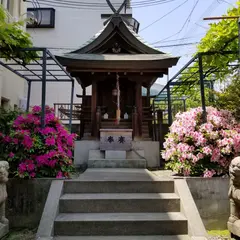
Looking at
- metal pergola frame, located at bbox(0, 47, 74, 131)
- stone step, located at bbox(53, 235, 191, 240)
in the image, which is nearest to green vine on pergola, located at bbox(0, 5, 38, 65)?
metal pergola frame, located at bbox(0, 47, 74, 131)

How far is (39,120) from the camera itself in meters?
4.68

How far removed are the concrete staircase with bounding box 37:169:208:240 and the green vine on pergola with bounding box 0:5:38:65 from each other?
278 centimetres

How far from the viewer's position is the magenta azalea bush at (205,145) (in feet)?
14.4

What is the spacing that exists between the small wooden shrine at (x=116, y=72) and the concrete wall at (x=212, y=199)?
→ 13.0 feet

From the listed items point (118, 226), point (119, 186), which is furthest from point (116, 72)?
point (118, 226)

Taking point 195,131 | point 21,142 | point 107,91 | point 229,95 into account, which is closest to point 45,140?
→ point 21,142

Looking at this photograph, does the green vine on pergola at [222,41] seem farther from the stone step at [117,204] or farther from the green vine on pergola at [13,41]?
the green vine on pergola at [13,41]

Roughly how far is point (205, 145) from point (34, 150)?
314 cm

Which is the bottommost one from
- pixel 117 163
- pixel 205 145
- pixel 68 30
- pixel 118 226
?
pixel 118 226

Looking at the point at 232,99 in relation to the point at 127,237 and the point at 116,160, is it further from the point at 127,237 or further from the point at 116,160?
the point at 127,237

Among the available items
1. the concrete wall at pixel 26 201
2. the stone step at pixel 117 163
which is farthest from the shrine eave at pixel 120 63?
the concrete wall at pixel 26 201

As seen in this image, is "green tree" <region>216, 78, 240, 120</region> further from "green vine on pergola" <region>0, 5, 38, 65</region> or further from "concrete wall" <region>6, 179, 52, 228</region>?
"green vine on pergola" <region>0, 5, 38, 65</region>

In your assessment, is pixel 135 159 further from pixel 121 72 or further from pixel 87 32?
pixel 87 32

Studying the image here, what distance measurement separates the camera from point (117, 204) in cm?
378
